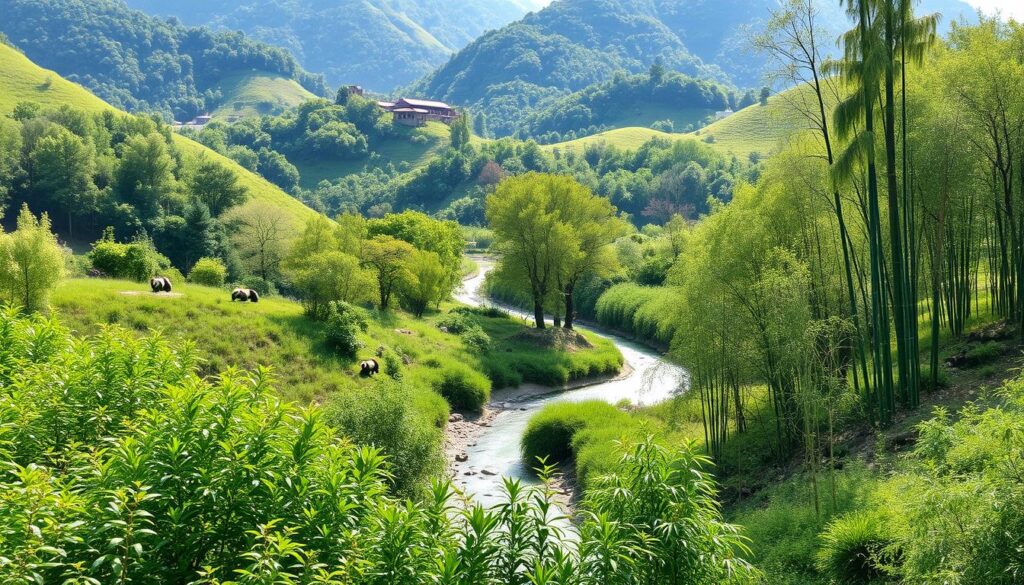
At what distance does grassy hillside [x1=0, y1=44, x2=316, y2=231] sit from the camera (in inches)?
4131

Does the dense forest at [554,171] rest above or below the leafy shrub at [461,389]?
above

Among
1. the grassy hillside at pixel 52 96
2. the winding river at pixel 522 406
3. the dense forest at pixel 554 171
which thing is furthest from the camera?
the dense forest at pixel 554 171

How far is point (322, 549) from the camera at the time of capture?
25.8ft

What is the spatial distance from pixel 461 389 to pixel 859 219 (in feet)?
82.1

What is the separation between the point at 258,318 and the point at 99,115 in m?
81.3

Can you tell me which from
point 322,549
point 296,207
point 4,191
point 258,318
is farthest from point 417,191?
point 322,549

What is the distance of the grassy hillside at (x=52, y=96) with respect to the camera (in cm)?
10494

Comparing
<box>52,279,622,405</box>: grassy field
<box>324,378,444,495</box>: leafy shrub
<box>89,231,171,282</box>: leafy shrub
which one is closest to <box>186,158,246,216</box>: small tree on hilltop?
<box>89,231,171,282</box>: leafy shrub

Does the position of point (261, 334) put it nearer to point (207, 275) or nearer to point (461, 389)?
point (461, 389)

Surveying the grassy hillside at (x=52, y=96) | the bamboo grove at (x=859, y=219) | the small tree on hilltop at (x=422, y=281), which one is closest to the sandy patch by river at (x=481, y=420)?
the bamboo grove at (x=859, y=219)

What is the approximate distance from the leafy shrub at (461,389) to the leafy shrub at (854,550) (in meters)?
29.8

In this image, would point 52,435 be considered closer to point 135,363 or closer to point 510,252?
point 135,363

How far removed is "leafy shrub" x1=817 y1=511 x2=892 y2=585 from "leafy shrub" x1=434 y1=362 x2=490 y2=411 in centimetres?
2975

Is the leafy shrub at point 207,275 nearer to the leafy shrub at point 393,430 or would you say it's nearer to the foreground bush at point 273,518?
the leafy shrub at point 393,430
